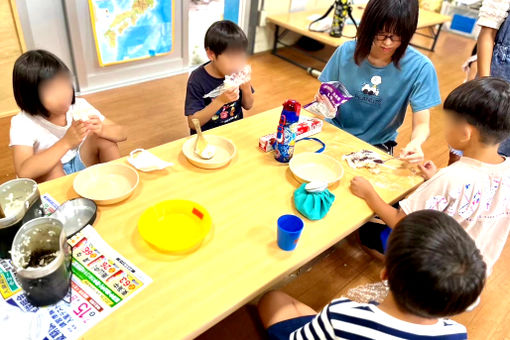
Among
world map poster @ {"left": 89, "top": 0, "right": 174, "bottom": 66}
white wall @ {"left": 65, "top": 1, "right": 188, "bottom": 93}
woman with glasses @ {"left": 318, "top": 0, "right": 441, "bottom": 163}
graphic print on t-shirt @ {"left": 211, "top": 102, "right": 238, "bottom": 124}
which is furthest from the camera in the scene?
world map poster @ {"left": 89, "top": 0, "right": 174, "bottom": 66}

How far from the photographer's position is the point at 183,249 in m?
1.02

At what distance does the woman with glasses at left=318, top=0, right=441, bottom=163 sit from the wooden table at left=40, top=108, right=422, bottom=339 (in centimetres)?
39

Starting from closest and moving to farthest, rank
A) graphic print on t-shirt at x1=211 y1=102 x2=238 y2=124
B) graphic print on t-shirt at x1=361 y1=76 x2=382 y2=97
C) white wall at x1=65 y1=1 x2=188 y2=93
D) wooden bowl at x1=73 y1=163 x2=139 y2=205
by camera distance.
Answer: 1. wooden bowl at x1=73 y1=163 x2=139 y2=205
2. graphic print on t-shirt at x1=361 y1=76 x2=382 y2=97
3. graphic print on t-shirt at x1=211 y1=102 x2=238 y2=124
4. white wall at x1=65 y1=1 x2=188 y2=93

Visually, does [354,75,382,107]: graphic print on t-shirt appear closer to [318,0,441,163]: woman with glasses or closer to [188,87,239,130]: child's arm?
[318,0,441,163]: woman with glasses

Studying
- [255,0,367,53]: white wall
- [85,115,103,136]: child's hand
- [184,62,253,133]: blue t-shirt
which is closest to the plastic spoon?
[85,115,103,136]: child's hand

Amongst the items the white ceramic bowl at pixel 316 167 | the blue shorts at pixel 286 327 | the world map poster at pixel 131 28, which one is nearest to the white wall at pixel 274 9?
the world map poster at pixel 131 28

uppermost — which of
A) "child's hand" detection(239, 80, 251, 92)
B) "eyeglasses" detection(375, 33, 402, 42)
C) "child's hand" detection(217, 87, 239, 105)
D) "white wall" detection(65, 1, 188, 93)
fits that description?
"eyeglasses" detection(375, 33, 402, 42)

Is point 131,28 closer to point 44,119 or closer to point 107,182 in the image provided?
point 44,119

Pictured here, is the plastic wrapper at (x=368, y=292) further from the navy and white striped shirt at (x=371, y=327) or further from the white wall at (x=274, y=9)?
the white wall at (x=274, y=9)

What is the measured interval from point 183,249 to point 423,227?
617 millimetres

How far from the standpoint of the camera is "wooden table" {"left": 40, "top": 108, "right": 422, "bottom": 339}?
885 millimetres

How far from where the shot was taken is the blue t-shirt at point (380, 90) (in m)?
1.72

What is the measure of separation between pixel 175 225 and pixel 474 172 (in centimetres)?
100

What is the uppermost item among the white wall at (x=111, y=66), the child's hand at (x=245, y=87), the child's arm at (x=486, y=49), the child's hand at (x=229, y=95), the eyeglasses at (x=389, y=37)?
the eyeglasses at (x=389, y=37)
